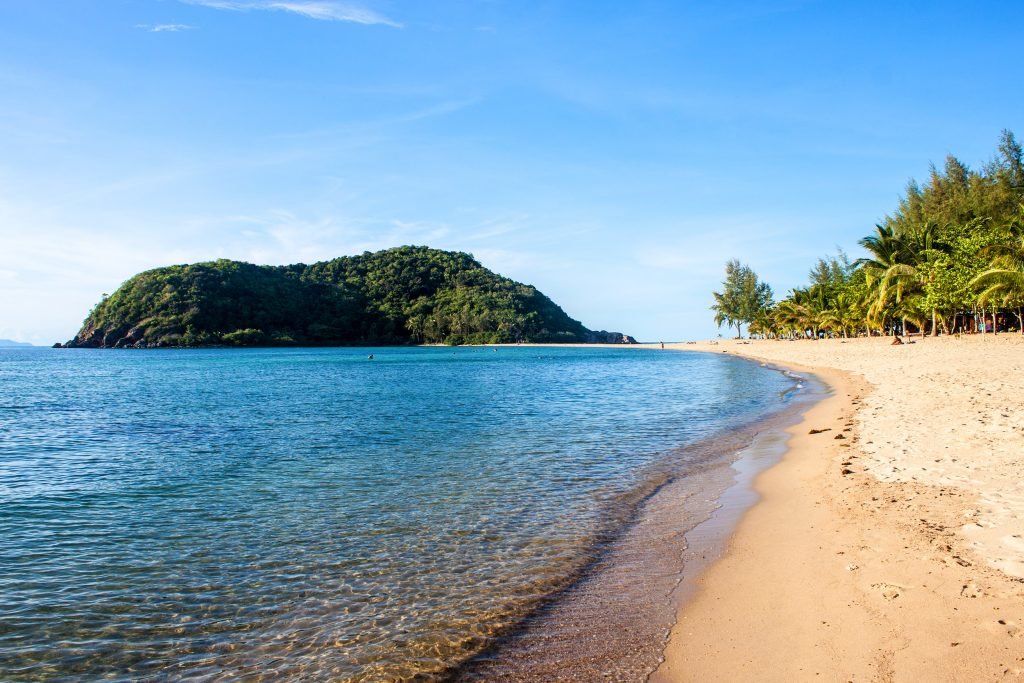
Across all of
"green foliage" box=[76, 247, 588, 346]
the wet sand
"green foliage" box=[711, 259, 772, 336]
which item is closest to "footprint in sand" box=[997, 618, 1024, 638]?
the wet sand

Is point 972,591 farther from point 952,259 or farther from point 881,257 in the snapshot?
point 881,257

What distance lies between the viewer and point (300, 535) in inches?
356

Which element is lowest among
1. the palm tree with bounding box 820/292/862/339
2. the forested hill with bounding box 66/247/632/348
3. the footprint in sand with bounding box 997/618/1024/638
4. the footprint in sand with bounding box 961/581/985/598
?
the footprint in sand with bounding box 997/618/1024/638

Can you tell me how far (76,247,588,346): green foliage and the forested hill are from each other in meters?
0.26

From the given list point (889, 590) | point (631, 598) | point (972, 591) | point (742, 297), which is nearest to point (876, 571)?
point (889, 590)

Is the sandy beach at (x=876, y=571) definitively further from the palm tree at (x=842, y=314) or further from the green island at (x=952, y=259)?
the palm tree at (x=842, y=314)

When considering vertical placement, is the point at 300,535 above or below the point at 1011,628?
below

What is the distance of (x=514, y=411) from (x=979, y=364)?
21.1m

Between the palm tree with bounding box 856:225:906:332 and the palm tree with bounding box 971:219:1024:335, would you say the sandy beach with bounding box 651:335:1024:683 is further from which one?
the palm tree with bounding box 856:225:906:332

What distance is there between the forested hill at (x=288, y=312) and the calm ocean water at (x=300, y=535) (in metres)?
146

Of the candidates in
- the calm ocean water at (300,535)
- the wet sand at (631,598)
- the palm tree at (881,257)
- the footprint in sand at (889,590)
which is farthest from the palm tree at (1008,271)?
the footprint in sand at (889,590)

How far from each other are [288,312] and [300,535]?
170836 millimetres

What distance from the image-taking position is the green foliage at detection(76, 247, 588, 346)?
508 ft

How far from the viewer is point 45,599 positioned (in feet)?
22.7
